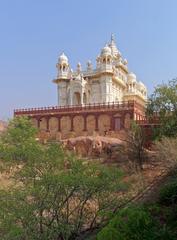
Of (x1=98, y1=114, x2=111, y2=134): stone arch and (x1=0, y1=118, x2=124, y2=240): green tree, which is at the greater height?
(x1=98, y1=114, x2=111, y2=134): stone arch

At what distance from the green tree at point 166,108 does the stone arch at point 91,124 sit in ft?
29.9

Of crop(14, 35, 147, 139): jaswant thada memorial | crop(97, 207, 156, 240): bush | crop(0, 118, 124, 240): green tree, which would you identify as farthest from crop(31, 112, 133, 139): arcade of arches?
crop(97, 207, 156, 240): bush

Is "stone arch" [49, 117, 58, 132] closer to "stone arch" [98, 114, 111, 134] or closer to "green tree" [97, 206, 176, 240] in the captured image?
"stone arch" [98, 114, 111, 134]

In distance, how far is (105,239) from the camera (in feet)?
36.6

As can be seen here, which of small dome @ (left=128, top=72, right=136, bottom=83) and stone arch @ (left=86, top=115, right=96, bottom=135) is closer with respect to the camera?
stone arch @ (left=86, top=115, right=96, bottom=135)

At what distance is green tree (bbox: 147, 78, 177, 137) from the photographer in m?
33.0

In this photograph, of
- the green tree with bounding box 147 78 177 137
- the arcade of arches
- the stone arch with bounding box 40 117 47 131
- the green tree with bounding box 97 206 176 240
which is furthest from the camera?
the stone arch with bounding box 40 117 47 131

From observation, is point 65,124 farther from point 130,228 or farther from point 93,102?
point 130,228

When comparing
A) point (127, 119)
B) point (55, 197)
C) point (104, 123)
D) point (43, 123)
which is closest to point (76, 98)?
point (43, 123)

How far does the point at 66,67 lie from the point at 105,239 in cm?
4398

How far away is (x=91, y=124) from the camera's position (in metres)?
43.8

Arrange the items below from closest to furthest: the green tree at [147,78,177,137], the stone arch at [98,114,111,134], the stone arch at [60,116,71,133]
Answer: the green tree at [147,78,177,137], the stone arch at [98,114,111,134], the stone arch at [60,116,71,133]

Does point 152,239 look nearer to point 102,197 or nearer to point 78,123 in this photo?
point 102,197

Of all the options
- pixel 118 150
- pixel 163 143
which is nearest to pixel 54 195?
pixel 163 143
